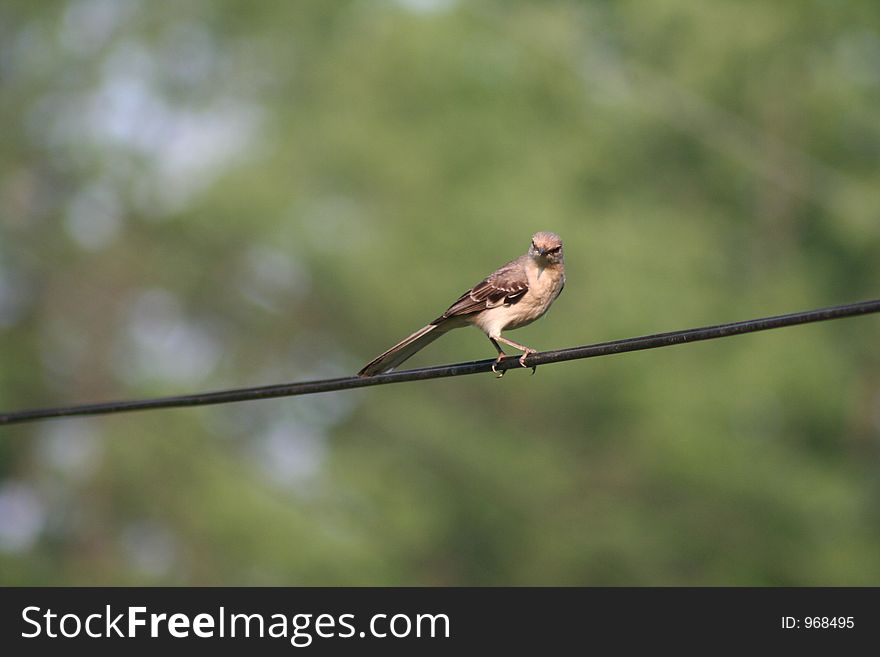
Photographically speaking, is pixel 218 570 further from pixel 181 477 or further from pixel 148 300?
pixel 148 300

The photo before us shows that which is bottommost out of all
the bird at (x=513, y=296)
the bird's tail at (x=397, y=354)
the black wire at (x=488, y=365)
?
the black wire at (x=488, y=365)

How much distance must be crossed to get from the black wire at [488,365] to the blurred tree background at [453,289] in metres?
17.9

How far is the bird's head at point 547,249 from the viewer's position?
10.1 m

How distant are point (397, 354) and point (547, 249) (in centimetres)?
169

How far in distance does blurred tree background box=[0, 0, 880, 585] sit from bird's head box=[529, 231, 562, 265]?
16182 mm

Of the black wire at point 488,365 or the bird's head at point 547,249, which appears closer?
the black wire at point 488,365

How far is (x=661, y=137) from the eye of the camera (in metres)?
31.1

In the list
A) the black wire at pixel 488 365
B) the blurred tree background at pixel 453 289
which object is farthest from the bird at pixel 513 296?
the blurred tree background at pixel 453 289

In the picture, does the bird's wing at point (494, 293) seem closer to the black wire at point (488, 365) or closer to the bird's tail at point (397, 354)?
the bird's tail at point (397, 354)

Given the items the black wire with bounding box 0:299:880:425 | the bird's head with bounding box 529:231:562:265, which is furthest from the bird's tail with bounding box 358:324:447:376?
the bird's head with bounding box 529:231:562:265

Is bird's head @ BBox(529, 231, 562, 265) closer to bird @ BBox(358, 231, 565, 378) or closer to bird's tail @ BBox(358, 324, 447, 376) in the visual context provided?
bird @ BBox(358, 231, 565, 378)

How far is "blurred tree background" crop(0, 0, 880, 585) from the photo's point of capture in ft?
91.7

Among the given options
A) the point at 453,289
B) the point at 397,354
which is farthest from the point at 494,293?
the point at 453,289

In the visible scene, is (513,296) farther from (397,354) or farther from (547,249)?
(397,354)
